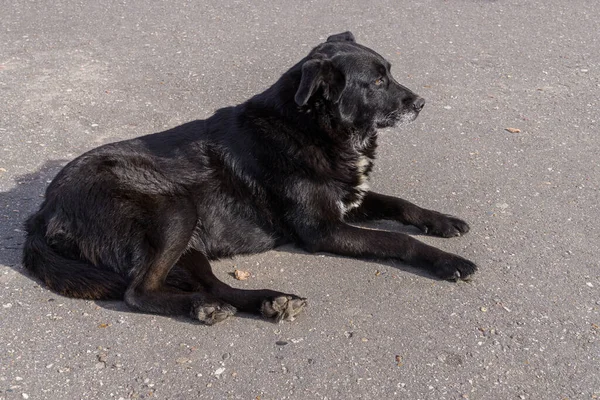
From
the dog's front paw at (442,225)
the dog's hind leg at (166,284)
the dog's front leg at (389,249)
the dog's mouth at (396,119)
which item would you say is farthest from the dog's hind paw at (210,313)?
the dog's mouth at (396,119)

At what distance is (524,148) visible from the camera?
5.93m

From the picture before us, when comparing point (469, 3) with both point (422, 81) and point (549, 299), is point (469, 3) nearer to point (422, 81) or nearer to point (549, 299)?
point (422, 81)

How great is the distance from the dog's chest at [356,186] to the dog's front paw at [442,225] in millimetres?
438

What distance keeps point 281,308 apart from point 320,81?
146 cm

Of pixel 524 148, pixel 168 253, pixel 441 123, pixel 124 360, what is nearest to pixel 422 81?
pixel 441 123

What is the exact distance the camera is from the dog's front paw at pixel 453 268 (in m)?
4.22

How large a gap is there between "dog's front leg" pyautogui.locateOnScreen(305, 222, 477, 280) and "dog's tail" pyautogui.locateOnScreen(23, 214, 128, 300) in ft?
3.98

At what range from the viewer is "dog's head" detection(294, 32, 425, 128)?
4449 millimetres

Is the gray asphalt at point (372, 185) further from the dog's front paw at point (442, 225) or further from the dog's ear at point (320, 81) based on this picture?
the dog's ear at point (320, 81)

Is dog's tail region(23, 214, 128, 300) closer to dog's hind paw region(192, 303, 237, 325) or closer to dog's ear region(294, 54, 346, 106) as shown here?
dog's hind paw region(192, 303, 237, 325)

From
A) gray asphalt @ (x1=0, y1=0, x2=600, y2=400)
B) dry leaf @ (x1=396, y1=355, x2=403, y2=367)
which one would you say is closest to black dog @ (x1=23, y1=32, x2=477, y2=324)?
gray asphalt @ (x1=0, y1=0, x2=600, y2=400)

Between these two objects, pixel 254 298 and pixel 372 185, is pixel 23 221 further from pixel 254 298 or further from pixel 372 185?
pixel 372 185

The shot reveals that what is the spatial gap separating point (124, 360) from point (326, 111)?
1980mm

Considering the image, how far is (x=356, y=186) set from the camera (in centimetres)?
469
